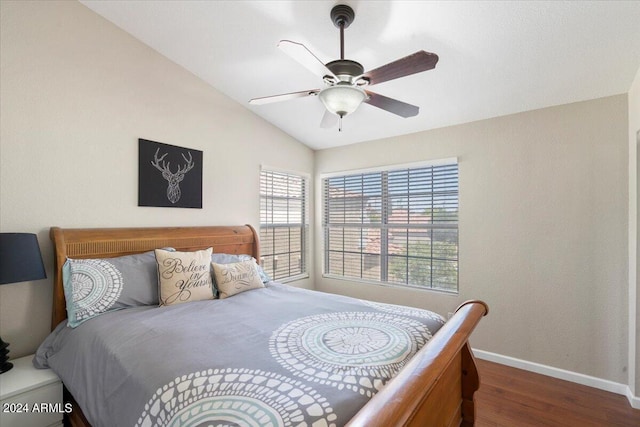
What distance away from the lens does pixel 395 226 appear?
12.3 feet

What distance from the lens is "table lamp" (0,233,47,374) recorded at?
68.7 inches

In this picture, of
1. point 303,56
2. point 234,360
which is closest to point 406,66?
point 303,56

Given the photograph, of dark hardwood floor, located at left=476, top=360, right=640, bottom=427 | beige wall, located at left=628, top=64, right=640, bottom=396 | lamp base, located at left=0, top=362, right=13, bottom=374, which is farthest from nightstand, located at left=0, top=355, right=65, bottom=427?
beige wall, located at left=628, top=64, right=640, bottom=396

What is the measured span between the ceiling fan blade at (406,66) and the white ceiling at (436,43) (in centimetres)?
56

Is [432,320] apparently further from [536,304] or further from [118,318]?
[118,318]

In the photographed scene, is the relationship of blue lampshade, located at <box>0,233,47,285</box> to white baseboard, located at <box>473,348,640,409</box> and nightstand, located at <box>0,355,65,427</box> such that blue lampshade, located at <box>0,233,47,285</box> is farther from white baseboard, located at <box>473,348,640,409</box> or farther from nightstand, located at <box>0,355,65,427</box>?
white baseboard, located at <box>473,348,640,409</box>

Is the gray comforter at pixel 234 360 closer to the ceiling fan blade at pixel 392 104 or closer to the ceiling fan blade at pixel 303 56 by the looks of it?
the ceiling fan blade at pixel 392 104

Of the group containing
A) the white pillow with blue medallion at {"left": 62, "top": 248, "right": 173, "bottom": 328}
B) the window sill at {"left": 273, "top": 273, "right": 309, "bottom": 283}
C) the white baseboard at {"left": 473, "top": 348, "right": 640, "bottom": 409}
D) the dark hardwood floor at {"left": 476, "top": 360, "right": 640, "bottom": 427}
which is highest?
the white pillow with blue medallion at {"left": 62, "top": 248, "right": 173, "bottom": 328}

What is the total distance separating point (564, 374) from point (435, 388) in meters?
2.32

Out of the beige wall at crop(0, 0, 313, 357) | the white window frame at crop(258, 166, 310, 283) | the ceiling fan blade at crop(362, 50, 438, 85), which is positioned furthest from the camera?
the white window frame at crop(258, 166, 310, 283)

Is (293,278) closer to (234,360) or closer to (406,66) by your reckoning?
(234,360)

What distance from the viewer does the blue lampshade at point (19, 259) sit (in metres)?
1.74

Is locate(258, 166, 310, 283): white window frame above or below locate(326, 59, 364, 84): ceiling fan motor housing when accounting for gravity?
below

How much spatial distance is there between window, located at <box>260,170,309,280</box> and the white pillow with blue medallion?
5.46 feet
